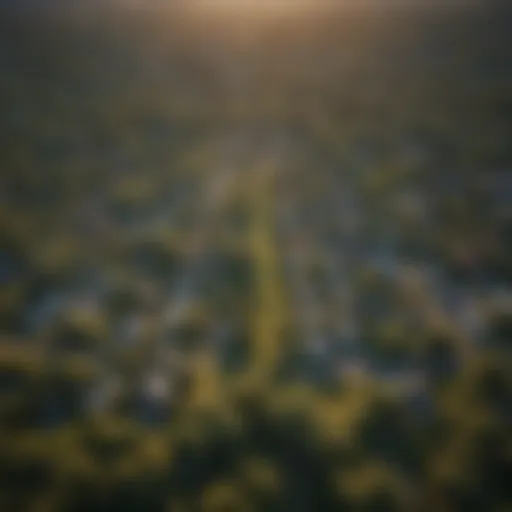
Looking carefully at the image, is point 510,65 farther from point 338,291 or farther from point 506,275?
point 338,291

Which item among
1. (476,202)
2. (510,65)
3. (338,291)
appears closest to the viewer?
(338,291)

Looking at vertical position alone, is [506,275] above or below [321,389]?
above

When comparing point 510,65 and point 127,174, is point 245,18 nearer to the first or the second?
point 510,65

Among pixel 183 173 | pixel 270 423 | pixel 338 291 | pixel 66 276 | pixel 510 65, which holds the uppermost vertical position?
pixel 510 65

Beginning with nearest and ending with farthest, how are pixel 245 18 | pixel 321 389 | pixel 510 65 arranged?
pixel 321 389 < pixel 510 65 < pixel 245 18

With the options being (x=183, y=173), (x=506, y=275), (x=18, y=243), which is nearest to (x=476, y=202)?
(x=506, y=275)

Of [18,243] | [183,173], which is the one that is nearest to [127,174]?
[183,173]

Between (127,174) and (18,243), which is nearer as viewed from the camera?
(18,243)
